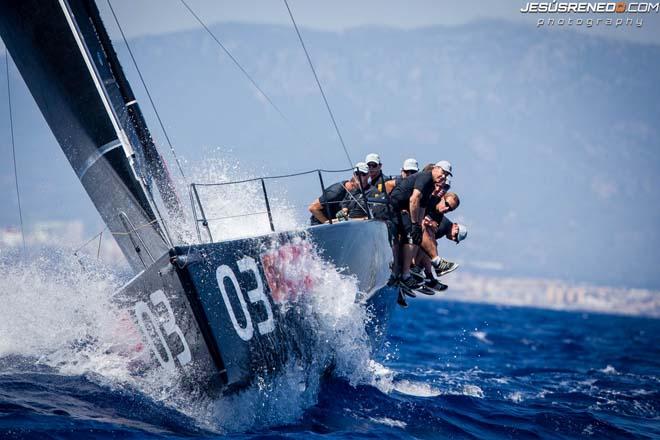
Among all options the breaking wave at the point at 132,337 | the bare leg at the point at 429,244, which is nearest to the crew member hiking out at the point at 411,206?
the bare leg at the point at 429,244

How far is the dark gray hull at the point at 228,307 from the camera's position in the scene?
4969mm

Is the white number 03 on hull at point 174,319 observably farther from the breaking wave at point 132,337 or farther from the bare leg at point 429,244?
the bare leg at point 429,244

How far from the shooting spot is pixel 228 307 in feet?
16.6

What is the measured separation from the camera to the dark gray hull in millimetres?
4969

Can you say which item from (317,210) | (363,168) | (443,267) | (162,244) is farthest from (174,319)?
(443,267)

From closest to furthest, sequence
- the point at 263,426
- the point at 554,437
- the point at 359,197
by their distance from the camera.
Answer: the point at 263,426 < the point at 554,437 < the point at 359,197

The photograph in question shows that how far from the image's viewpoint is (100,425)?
15.4 ft

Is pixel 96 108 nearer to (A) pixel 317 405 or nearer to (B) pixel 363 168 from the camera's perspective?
(B) pixel 363 168

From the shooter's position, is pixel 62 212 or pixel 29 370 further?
pixel 62 212

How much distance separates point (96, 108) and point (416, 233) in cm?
287

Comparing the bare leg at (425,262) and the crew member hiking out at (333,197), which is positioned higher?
the crew member hiking out at (333,197)

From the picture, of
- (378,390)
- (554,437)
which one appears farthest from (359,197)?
(554,437)

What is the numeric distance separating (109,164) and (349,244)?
6.36 ft

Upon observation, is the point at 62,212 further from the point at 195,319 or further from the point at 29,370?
the point at 195,319
